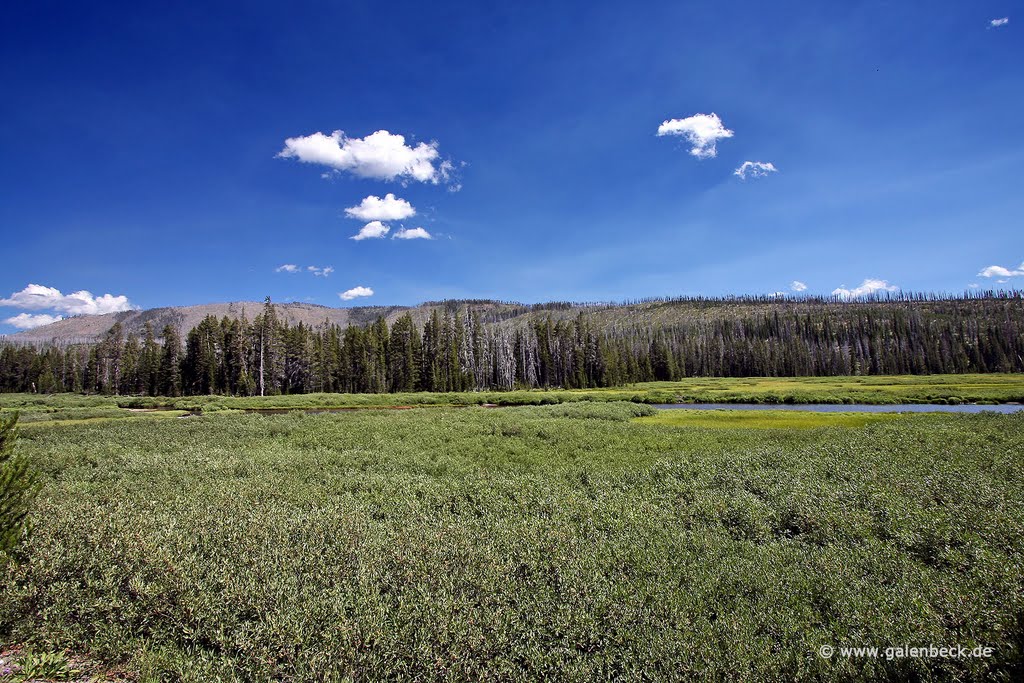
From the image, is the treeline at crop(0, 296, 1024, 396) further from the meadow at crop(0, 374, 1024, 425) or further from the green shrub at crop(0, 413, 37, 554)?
the green shrub at crop(0, 413, 37, 554)

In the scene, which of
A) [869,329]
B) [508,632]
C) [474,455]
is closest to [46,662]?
[508,632]

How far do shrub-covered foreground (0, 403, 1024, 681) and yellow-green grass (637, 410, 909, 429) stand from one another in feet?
58.0

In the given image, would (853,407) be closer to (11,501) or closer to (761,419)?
(761,419)

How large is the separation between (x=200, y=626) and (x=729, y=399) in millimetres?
65597

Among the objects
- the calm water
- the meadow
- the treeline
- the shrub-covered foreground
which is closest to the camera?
the shrub-covered foreground

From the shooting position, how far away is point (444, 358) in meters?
105

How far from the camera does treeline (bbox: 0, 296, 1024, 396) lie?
305 ft

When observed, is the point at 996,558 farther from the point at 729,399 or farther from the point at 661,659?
the point at 729,399

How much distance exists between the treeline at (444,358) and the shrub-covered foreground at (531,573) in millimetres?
85965

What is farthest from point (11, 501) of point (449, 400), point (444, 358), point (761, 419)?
point (444, 358)

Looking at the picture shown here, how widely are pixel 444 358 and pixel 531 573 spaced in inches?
3862

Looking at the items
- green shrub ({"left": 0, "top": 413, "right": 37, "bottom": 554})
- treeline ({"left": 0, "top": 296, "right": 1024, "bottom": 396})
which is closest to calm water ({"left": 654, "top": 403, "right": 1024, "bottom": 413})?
green shrub ({"left": 0, "top": 413, "right": 37, "bottom": 554})

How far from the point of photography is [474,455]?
67.4ft

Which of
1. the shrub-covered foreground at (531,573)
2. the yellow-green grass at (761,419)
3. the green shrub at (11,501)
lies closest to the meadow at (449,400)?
the yellow-green grass at (761,419)
